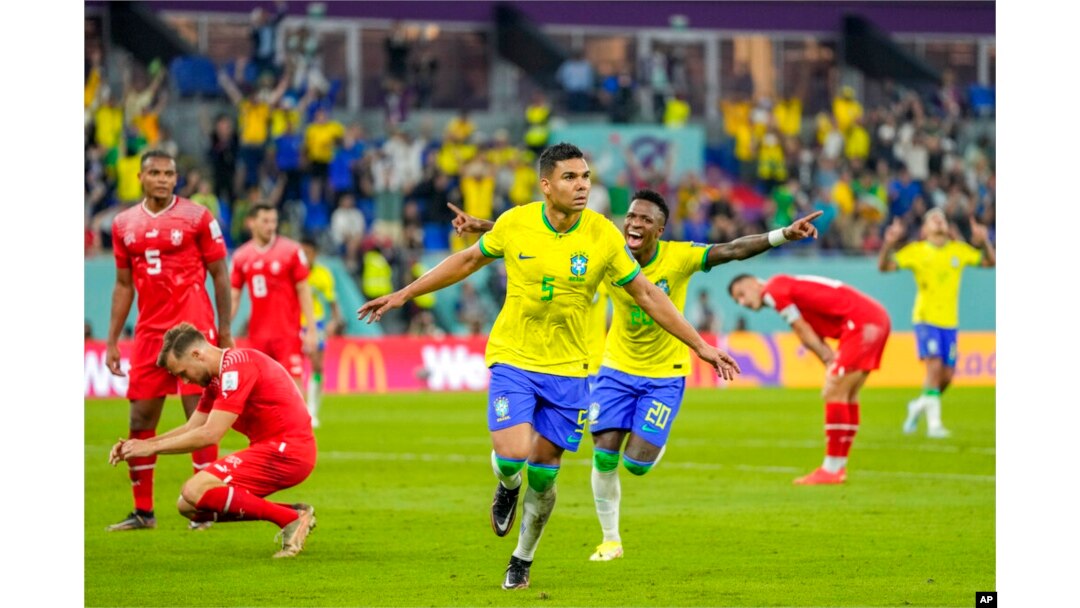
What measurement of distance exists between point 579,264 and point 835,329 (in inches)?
269

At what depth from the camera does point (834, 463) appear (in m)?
14.5

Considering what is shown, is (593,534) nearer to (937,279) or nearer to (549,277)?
(549,277)

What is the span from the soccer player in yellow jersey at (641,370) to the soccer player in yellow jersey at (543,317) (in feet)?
4.26

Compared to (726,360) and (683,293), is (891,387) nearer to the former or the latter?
(683,293)

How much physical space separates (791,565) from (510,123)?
23505 millimetres

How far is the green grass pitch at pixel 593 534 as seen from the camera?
889 cm

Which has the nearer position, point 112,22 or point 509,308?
point 509,308

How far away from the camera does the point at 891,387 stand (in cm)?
2858

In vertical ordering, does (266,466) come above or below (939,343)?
below

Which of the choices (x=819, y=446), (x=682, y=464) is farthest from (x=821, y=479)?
(x=819, y=446)

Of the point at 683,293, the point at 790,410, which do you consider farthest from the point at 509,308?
the point at 790,410

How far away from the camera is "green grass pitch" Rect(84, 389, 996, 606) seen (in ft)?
29.2

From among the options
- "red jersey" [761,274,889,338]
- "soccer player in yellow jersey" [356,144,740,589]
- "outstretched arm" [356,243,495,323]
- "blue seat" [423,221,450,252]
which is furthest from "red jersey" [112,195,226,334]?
"blue seat" [423,221,450,252]

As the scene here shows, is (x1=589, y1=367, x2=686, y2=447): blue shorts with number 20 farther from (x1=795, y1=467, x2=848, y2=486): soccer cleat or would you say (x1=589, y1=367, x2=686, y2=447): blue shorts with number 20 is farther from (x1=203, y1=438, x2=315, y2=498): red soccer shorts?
(x1=795, y1=467, x2=848, y2=486): soccer cleat
